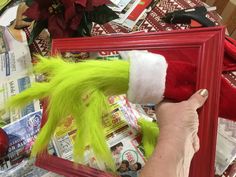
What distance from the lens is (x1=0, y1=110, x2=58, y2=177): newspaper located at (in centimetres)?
63

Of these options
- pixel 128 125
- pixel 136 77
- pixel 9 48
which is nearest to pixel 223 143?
pixel 128 125

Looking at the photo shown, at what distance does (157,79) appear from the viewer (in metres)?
0.43

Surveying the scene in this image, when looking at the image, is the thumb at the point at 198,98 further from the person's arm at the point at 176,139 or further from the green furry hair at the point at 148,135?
the green furry hair at the point at 148,135

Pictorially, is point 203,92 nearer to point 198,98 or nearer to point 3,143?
point 198,98

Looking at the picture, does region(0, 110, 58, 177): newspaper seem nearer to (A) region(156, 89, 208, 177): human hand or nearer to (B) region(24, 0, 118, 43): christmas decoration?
(B) region(24, 0, 118, 43): christmas decoration

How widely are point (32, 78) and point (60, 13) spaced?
6.0 inches

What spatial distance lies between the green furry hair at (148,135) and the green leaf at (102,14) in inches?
9.8

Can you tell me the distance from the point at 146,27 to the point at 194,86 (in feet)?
1.33

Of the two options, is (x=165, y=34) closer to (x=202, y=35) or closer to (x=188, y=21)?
(x=202, y=35)

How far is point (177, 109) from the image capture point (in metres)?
0.44

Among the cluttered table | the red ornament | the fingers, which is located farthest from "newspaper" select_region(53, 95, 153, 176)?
the fingers

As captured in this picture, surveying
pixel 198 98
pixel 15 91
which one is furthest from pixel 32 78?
pixel 198 98

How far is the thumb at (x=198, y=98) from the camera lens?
0.44m

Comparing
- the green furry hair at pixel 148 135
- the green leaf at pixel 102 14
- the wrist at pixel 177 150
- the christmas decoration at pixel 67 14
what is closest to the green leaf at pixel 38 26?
the christmas decoration at pixel 67 14
